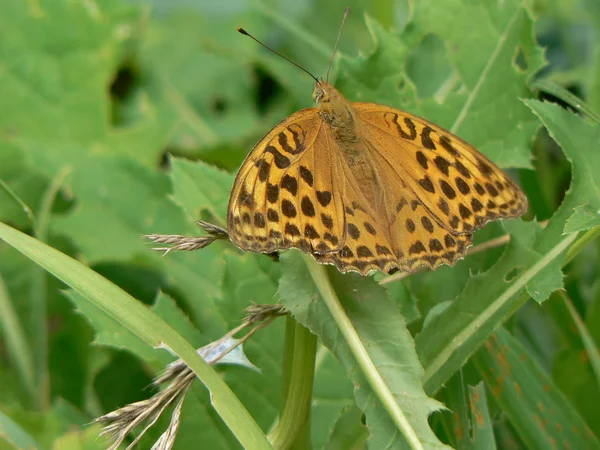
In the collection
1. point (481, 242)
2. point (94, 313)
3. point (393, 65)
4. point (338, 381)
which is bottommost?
point (94, 313)

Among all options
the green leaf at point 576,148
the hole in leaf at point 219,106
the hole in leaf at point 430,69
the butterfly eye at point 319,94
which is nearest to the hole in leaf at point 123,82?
the hole in leaf at point 219,106

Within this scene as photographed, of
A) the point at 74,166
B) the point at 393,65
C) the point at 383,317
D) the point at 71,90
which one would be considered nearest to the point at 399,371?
the point at 383,317

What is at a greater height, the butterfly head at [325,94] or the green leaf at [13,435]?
the butterfly head at [325,94]

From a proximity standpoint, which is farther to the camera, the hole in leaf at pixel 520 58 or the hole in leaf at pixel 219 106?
the hole in leaf at pixel 219 106

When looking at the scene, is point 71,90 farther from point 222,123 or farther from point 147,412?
point 147,412

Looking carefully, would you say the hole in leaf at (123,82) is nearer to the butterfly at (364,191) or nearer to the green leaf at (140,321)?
the butterfly at (364,191)

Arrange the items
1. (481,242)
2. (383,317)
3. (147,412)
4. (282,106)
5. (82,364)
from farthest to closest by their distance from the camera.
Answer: (282,106)
(82,364)
(481,242)
(383,317)
(147,412)
